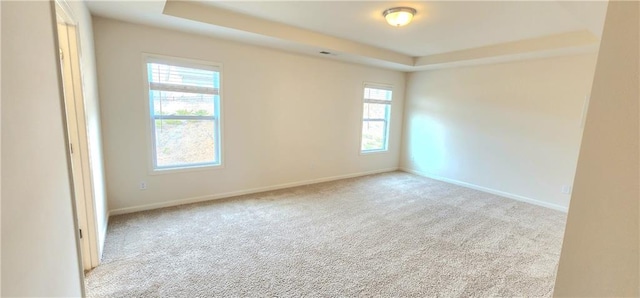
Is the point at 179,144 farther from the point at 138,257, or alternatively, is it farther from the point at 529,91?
the point at 529,91

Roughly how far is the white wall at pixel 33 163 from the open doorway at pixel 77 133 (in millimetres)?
778

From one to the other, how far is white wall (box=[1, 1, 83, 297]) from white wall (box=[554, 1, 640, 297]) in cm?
157

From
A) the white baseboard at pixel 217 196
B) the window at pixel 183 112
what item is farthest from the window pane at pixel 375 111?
the window at pixel 183 112

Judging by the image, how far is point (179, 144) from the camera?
388 centimetres

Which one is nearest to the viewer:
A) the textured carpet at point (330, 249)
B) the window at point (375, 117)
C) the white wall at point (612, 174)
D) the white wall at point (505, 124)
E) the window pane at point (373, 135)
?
the white wall at point (612, 174)

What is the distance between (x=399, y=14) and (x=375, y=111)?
326 centimetres

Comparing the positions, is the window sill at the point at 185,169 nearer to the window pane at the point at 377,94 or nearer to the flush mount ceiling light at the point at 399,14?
the flush mount ceiling light at the point at 399,14

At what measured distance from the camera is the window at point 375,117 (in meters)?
5.98

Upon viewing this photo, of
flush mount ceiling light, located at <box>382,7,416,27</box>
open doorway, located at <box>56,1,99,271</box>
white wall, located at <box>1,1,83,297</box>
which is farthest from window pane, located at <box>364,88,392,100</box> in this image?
white wall, located at <box>1,1,83,297</box>

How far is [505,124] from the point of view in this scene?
4844 millimetres

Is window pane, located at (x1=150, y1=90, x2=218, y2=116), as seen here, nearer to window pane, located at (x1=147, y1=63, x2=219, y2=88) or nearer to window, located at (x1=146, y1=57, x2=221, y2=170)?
window, located at (x1=146, y1=57, x2=221, y2=170)

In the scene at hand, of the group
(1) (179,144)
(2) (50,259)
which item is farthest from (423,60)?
(2) (50,259)

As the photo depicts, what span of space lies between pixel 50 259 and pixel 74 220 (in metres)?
0.42

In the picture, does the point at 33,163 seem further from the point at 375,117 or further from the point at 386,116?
the point at 386,116
